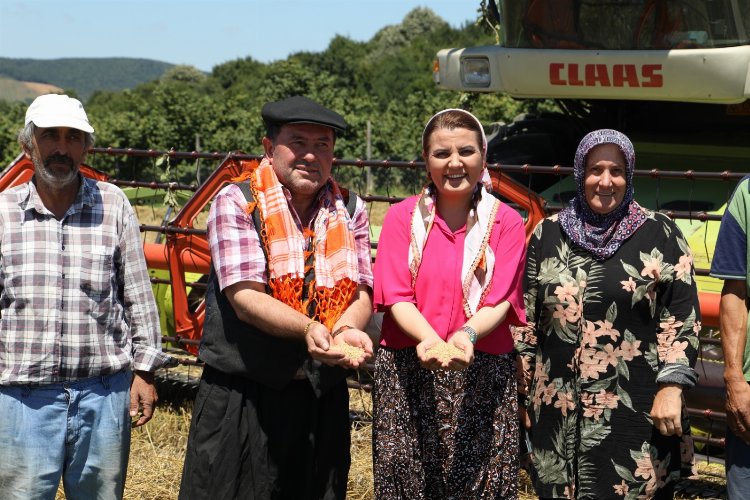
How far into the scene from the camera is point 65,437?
3090 millimetres

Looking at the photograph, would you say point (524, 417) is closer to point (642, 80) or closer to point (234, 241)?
point (234, 241)

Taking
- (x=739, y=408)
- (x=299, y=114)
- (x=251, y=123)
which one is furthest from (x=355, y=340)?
(x=251, y=123)

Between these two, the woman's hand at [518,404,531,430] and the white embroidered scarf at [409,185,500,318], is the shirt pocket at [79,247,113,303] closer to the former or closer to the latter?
the white embroidered scarf at [409,185,500,318]

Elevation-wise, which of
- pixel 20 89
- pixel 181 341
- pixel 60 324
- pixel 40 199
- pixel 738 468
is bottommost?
pixel 738 468

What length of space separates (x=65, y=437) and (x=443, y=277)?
1229mm

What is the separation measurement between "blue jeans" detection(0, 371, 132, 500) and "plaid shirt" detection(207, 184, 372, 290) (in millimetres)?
509

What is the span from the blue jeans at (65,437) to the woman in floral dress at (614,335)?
4.43 feet

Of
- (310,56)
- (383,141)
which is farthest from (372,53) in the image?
(383,141)

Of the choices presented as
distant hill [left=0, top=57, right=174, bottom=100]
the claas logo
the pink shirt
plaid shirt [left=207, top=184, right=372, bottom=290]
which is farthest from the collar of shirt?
distant hill [left=0, top=57, right=174, bottom=100]

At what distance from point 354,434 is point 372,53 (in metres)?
58.3

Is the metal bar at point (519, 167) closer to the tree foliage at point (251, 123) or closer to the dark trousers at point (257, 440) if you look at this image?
the dark trousers at point (257, 440)

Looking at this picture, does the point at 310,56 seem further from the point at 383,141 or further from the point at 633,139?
the point at 633,139

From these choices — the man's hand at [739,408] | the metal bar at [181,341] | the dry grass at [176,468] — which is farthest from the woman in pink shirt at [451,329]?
the metal bar at [181,341]

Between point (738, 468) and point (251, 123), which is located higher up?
point (251, 123)
